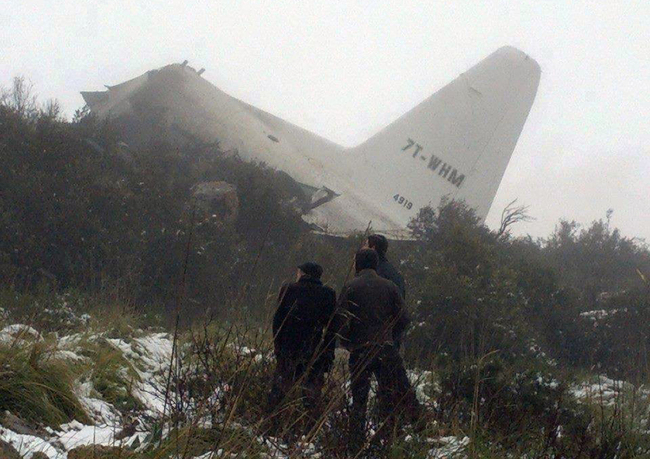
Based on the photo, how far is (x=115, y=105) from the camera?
23656mm

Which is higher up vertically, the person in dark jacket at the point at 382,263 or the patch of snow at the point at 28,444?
the person in dark jacket at the point at 382,263

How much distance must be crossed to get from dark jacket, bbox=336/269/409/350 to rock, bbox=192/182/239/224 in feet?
42.8

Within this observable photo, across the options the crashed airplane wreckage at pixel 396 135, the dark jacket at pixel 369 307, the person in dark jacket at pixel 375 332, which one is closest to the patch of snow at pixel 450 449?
the person in dark jacket at pixel 375 332

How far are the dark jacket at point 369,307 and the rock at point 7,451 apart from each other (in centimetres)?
221

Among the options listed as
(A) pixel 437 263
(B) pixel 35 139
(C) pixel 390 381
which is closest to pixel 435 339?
(A) pixel 437 263

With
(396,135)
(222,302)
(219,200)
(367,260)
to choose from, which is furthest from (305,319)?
(396,135)

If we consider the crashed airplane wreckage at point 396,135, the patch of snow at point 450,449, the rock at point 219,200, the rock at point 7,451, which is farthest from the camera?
the crashed airplane wreckage at point 396,135

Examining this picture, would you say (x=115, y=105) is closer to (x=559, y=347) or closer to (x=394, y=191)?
(x=394, y=191)

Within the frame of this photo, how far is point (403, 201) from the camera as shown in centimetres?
2438

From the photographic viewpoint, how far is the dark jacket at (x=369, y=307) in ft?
17.6

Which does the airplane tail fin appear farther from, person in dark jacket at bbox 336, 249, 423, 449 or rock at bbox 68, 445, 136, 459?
rock at bbox 68, 445, 136, 459

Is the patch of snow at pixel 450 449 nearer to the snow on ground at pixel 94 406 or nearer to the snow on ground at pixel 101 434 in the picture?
the snow on ground at pixel 101 434

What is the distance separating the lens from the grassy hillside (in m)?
4.59

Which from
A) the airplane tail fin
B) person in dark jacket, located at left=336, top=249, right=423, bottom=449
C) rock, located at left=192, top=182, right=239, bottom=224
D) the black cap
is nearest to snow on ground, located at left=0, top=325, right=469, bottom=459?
person in dark jacket, located at left=336, top=249, right=423, bottom=449
